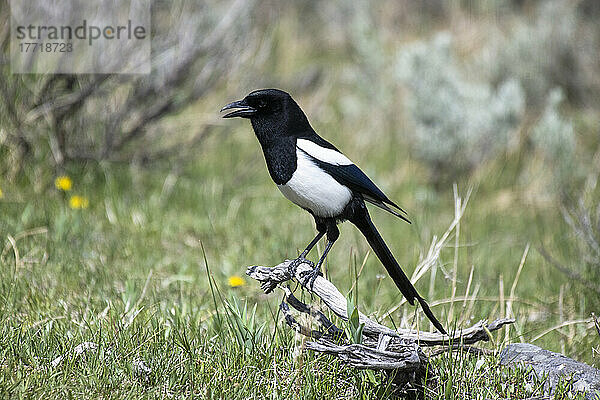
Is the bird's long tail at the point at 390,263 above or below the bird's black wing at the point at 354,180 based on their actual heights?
below

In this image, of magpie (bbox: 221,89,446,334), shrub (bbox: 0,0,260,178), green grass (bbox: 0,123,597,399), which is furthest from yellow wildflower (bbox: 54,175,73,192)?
magpie (bbox: 221,89,446,334)

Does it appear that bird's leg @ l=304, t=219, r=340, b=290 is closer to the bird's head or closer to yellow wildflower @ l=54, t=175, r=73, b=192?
the bird's head

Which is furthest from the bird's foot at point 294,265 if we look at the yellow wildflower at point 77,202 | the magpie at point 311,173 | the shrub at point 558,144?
the shrub at point 558,144

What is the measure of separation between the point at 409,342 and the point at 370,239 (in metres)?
0.52

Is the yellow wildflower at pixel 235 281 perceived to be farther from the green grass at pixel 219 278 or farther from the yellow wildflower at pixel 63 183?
the yellow wildflower at pixel 63 183

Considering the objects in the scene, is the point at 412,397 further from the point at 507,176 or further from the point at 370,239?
the point at 507,176

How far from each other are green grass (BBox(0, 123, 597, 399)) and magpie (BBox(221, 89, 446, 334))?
22 cm

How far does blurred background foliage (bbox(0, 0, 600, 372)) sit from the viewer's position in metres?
4.31

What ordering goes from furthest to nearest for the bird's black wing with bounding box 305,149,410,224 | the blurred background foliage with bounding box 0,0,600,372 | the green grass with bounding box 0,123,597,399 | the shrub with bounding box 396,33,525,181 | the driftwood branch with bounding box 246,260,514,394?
the shrub with bounding box 396,33,525,181
the blurred background foliage with bounding box 0,0,600,372
the bird's black wing with bounding box 305,149,410,224
the green grass with bounding box 0,123,597,399
the driftwood branch with bounding box 246,260,514,394

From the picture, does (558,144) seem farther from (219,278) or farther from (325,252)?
(325,252)

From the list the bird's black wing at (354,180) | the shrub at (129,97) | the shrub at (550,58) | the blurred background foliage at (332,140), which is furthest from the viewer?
the shrub at (550,58)

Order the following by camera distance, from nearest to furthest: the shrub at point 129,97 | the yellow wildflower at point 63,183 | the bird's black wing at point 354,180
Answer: the bird's black wing at point 354,180 → the yellow wildflower at point 63,183 → the shrub at point 129,97

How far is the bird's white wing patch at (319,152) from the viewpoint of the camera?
110 inches

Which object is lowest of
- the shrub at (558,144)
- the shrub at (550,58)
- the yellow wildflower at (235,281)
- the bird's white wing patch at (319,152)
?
the yellow wildflower at (235,281)
